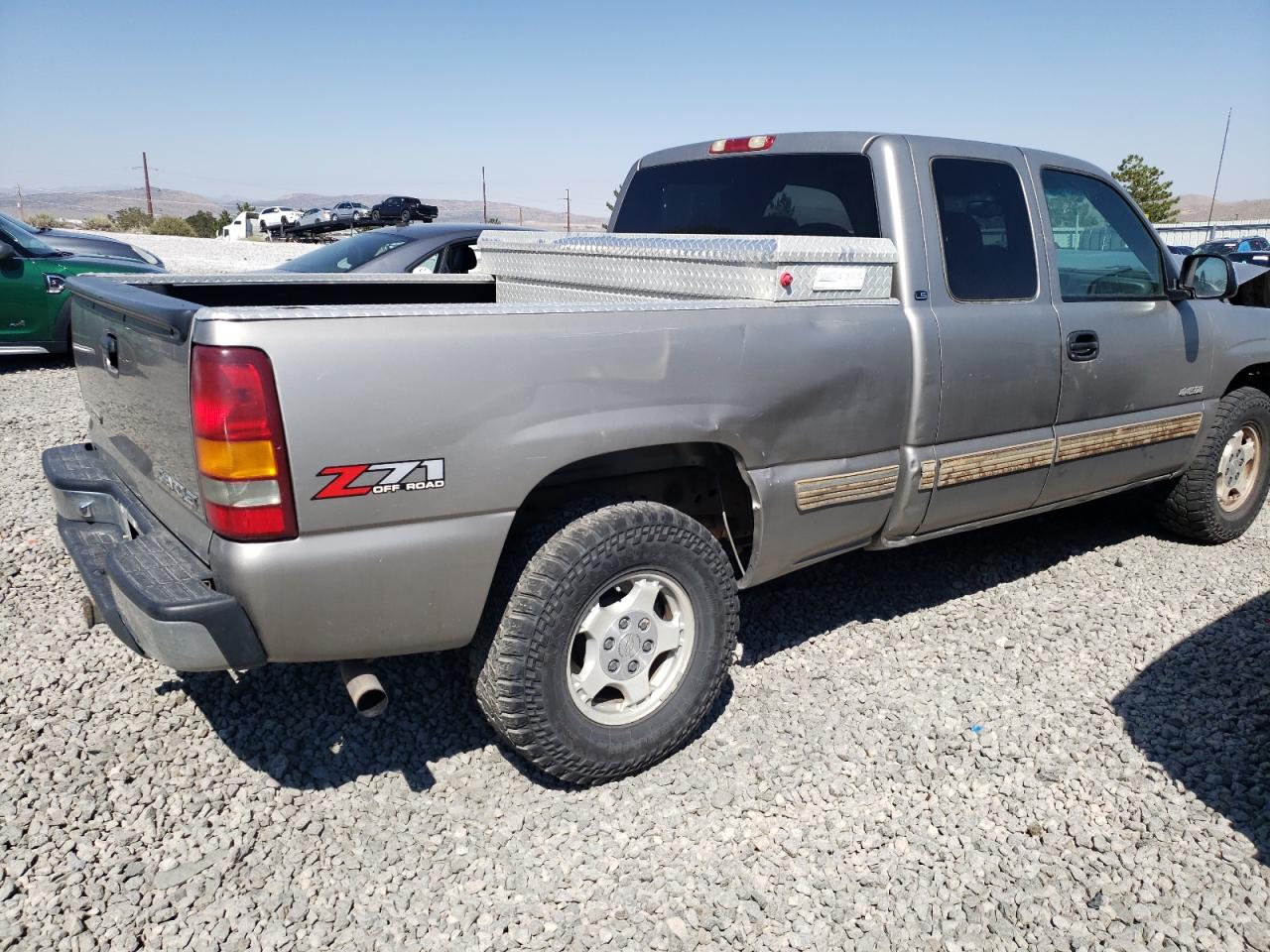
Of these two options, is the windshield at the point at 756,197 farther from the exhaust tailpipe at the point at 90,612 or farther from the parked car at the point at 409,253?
the exhaust tailpipe at the point at 90,612

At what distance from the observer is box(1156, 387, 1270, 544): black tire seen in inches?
194

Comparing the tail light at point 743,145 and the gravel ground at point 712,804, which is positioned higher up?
the tail light at point 743,145

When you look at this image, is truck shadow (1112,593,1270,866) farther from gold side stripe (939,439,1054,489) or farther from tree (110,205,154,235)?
tree (110,205,154,235)

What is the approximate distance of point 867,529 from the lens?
140 inches

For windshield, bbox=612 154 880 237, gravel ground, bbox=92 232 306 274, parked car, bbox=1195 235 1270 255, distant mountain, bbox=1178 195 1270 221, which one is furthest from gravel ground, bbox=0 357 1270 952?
distant mountain, bbox=1178 195 1270 221

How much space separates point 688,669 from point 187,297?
7.95 feet

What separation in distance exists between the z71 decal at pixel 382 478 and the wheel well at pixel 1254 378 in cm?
443

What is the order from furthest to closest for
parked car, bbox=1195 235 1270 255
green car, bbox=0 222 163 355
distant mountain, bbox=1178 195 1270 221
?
distant mountain, bbox=1178 195 1270 221
parked car, bbox=1195 235 1270 255
green car, bbox=0 222 163 355

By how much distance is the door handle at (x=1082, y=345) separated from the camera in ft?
13.0

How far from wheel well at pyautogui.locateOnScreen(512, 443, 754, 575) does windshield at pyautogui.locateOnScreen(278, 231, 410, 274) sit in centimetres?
449

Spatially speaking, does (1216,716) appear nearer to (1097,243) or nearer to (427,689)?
(1097,243)

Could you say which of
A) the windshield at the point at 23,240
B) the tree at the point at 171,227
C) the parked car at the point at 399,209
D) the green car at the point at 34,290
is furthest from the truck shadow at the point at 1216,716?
the tree at the point at 171,227

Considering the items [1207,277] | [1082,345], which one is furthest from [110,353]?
[1207,277]

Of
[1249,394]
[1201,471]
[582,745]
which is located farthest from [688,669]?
[1249,394]
